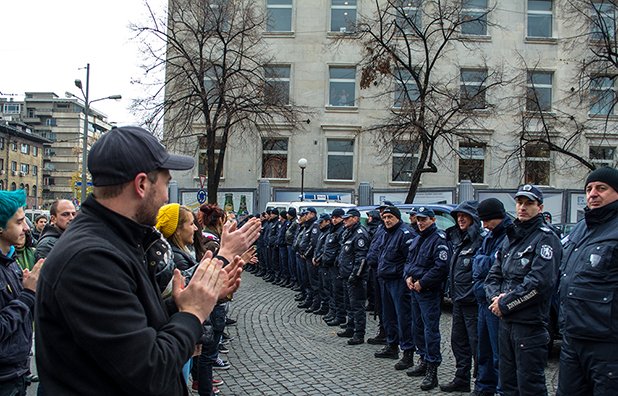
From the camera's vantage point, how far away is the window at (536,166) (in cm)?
2600

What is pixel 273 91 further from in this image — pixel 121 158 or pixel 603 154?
pixel 121 158

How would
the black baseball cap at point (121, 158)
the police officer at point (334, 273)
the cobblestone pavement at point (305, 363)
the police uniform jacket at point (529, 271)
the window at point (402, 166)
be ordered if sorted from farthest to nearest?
the window at point (402, 166) < the police officer at point (334, 273) < the cobblestone pavement at point (305, 363) < the police uniform jacket at point (529, 271) < the black baseball cap at point (121, 158)

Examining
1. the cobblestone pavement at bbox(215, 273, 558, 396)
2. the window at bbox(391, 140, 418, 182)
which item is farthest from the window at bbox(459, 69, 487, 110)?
the cobblestone pavement at bbox(215, 273, 558, 396)

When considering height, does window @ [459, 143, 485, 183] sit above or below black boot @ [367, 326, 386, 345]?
above

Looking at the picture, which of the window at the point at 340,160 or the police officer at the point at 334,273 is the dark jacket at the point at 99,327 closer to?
the police officer at the point at 334,273

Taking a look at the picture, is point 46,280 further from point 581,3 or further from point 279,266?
point 581,3

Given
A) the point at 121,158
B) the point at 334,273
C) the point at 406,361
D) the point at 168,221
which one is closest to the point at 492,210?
the point at 406,361

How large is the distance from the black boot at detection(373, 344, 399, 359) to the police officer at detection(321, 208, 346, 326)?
2.34 metres

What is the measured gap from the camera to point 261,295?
1468 centimetres

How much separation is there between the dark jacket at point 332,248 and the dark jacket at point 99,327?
9343 mm

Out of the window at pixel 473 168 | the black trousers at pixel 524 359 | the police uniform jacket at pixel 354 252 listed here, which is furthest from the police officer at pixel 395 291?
the window at pixel 473 168

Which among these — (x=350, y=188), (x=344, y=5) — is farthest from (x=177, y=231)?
(x=344, y=5)

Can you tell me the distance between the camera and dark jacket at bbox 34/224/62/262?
514cm

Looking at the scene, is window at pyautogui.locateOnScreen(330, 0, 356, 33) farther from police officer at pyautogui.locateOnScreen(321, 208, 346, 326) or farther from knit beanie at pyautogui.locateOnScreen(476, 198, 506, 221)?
knit beanie at pyautogui.locateOnScreen(476, 198, 506, 221)
